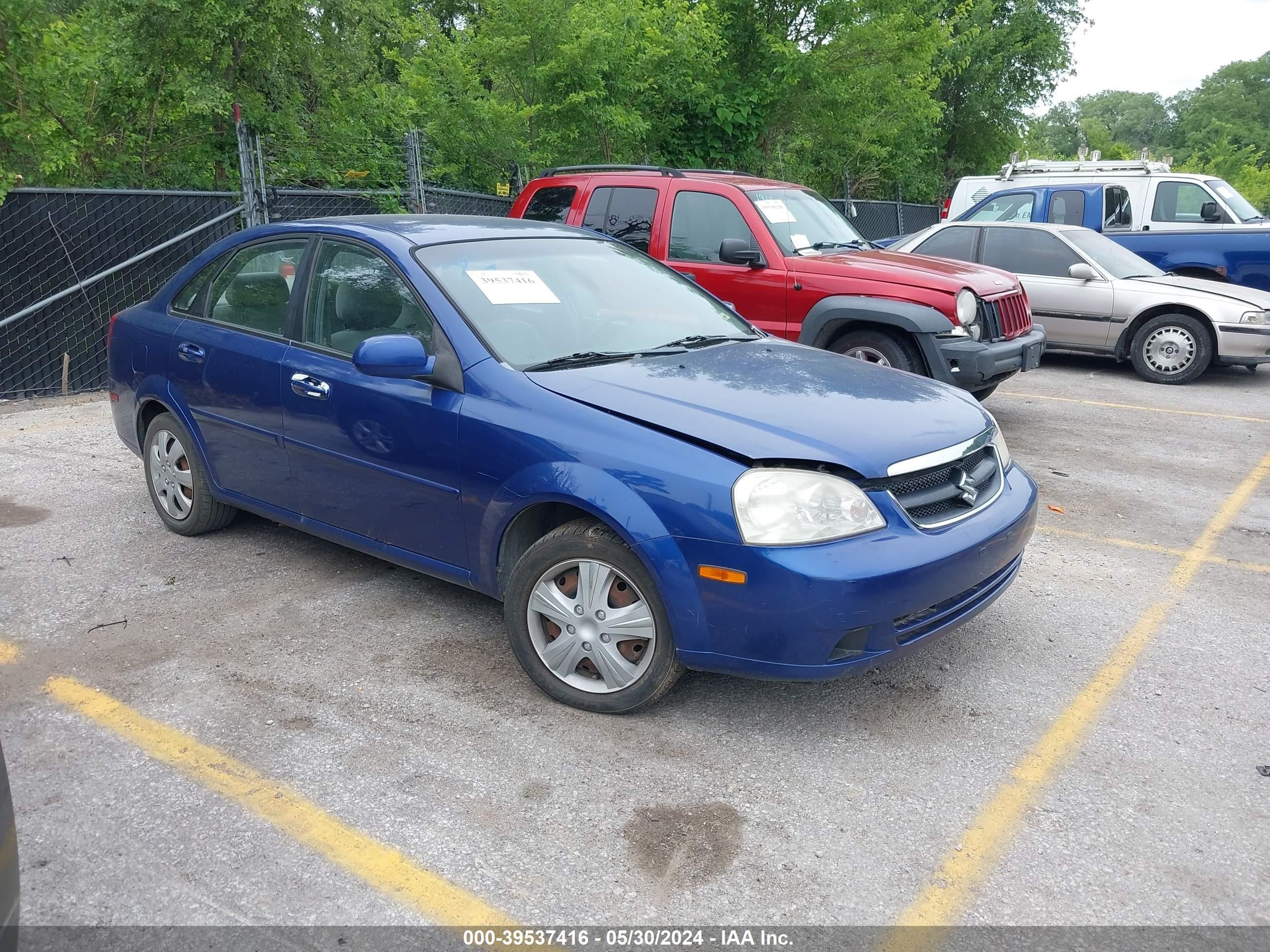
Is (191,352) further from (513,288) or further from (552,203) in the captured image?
(552,203)

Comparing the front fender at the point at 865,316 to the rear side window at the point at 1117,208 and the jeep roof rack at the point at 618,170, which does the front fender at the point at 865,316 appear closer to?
the jeep roof rack at the point at 618,170

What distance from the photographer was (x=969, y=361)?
7285mm

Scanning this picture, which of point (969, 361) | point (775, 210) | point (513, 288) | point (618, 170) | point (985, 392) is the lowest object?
point (985, 392)

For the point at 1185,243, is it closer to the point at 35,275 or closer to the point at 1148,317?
the point at 1148,317

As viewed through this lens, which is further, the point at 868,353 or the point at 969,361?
the point at 868,353

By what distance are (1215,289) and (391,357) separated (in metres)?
9.52

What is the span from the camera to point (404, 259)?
4.22 meters

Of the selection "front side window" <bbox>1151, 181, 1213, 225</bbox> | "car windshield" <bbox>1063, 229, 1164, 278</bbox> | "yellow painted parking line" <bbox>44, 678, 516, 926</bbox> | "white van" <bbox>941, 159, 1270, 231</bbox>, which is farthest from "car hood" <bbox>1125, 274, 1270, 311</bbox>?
"yellow painted parking line" <bbox>44, 678, 516, 926</bbox>

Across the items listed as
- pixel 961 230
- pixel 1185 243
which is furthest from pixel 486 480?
pixel 1185 243

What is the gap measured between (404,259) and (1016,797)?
297 cm

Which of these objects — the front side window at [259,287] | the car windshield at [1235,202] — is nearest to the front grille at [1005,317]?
the front side window at [259,287]

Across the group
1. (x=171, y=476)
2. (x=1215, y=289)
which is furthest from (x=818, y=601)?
(x=1215, y=289)

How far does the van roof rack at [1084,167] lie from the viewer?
13.6 meters

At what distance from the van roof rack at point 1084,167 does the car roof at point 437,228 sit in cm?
1124
